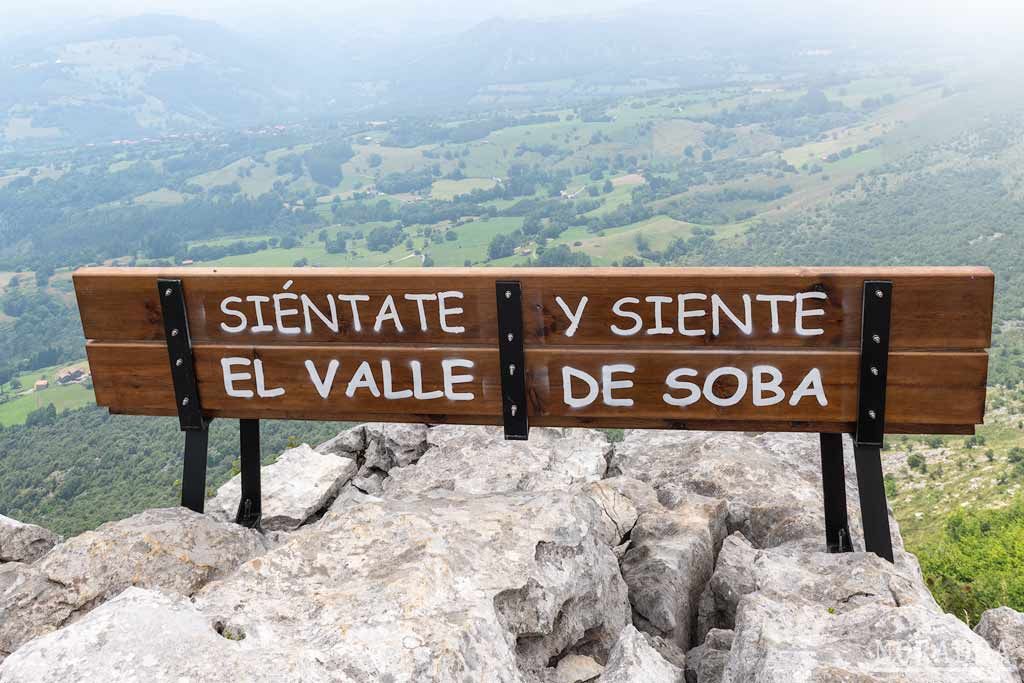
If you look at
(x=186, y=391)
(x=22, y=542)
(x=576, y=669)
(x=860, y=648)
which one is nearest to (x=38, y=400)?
(x=22, y=542)

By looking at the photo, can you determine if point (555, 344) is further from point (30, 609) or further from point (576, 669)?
point (30, 609)

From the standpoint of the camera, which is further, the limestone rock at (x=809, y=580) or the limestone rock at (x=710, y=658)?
the limestone rock at (x=809, y=580)

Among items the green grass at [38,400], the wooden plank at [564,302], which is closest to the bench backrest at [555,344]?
the wooden plank at [564,302]

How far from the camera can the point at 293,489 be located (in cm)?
592

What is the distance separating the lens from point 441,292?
14.1ft

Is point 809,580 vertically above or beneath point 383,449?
above

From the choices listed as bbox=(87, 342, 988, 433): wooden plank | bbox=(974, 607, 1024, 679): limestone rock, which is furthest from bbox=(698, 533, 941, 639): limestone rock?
bbox=(87, 342, 988, 433): wooden plank

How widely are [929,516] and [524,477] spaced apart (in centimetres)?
3251

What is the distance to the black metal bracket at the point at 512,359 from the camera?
4.21 m

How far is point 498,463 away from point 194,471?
83.6 inches

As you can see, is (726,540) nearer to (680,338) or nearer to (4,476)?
(680,338)

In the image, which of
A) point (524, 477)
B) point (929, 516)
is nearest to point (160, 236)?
point (929, 516)

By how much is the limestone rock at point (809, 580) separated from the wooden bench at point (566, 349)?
0.29m

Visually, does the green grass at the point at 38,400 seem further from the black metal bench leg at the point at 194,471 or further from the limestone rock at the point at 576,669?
the limestone rock at the point at 576,669
